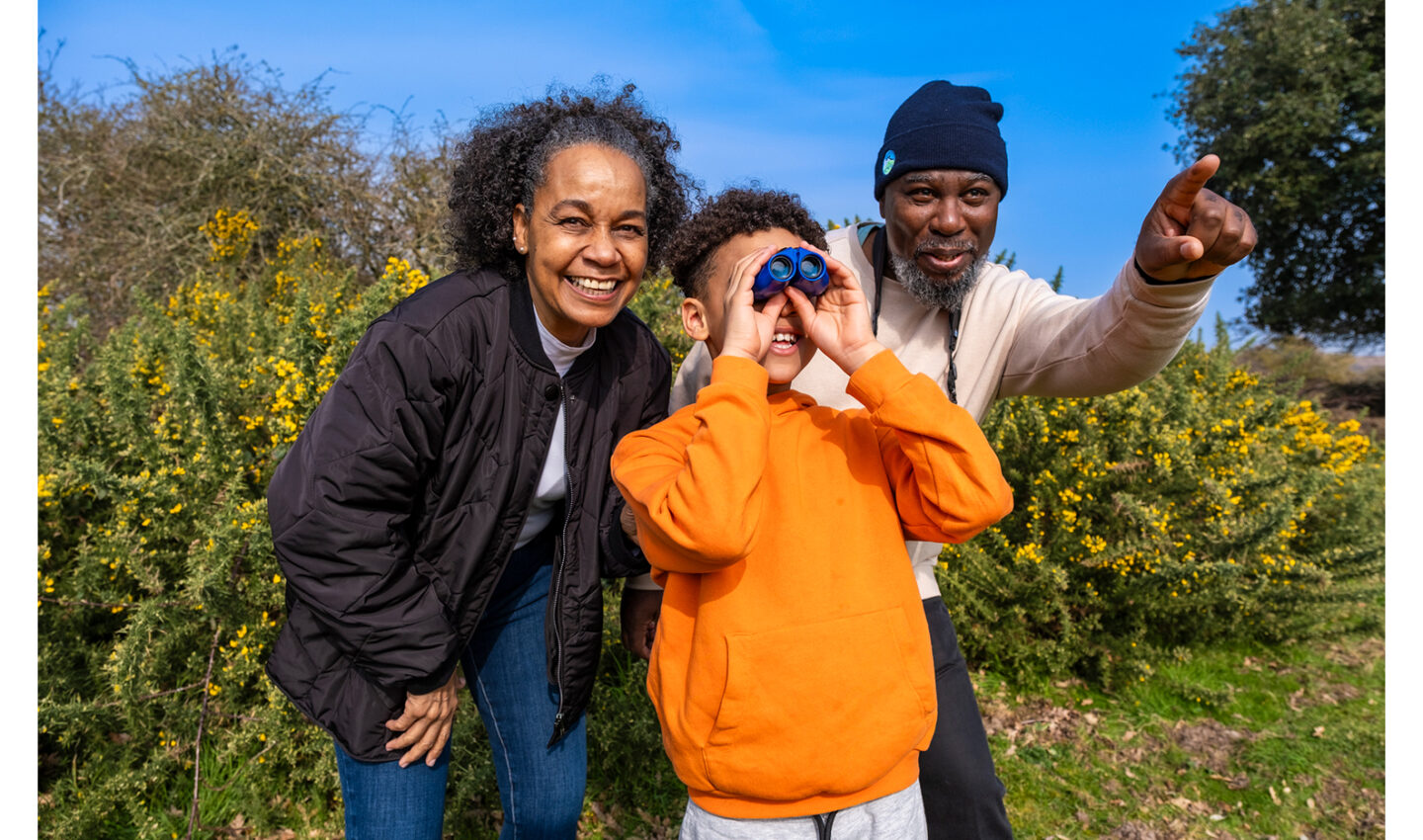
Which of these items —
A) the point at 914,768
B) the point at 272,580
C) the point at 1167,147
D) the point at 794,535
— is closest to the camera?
the point at 794,535

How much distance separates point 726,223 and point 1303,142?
16.9 metres

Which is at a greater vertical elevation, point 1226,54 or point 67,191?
point 1226,54

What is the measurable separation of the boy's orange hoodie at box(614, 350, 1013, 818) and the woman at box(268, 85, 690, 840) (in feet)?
1.44

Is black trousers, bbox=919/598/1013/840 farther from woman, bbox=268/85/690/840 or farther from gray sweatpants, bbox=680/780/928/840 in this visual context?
woman, bbox=268/85/690/840

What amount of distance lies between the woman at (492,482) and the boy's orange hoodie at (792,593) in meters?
0.44

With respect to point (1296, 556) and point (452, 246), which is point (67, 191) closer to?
point (452, 246)

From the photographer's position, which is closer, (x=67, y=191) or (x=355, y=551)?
(x=355, y=551)

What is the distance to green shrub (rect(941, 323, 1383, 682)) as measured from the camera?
166 inches

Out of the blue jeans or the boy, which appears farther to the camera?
the blue jeans

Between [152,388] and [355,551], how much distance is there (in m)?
3.32

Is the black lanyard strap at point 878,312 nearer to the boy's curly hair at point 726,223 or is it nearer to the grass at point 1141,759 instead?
the boy's curly hair at point 726,223

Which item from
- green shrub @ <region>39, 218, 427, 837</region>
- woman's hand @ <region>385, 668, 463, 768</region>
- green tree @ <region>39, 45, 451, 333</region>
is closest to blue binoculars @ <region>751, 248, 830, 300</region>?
woman's hand @ <region>385, 668, 463, 768</region>

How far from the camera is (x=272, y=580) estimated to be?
121 inches

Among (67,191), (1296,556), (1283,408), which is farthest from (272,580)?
(67,191)
